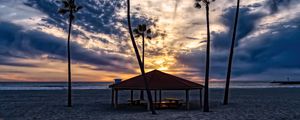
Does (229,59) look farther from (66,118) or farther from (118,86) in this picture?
(66,118)

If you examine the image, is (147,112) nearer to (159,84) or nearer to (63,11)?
(159,84)

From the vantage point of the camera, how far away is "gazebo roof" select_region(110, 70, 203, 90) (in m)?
27.1

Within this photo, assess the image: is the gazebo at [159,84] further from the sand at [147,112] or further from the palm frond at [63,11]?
the palm frond at [63,11]

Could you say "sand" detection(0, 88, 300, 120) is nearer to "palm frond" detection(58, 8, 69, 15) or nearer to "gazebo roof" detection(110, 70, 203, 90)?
"gazebo roof" detection(110, 70, 203, 90)

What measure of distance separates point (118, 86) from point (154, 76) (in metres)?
2.94

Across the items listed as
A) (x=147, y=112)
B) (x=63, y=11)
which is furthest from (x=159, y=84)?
(x=63, y=11)

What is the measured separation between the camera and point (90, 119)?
21547mm

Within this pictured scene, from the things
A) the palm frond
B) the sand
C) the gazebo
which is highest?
the palm frond

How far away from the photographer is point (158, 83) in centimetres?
2752

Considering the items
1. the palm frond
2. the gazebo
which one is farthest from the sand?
the palm frond

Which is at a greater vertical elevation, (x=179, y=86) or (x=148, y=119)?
(x=179, y=86)

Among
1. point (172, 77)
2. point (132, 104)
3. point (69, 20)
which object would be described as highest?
point (69, 20)

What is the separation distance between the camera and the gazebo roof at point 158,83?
27094 millimetres

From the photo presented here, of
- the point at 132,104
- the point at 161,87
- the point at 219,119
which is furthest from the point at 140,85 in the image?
the point at 219,119
